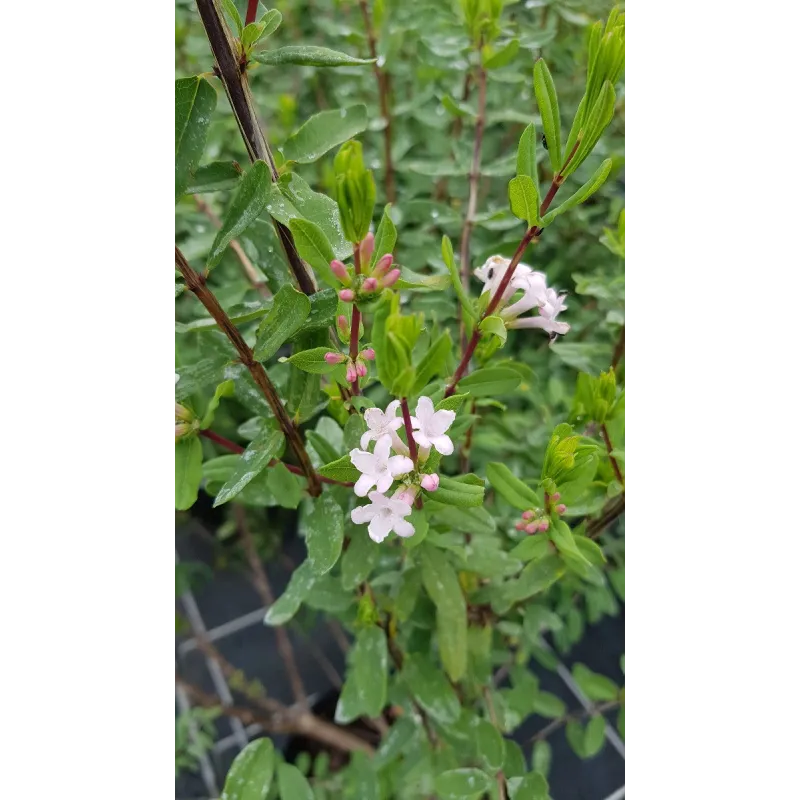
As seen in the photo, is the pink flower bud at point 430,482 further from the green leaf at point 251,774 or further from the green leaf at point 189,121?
the green leaf at point 251,774

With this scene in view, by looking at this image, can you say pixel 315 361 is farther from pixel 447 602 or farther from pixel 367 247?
pixel 447 602

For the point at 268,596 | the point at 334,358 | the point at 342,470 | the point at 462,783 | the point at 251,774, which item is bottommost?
the point at 268,596

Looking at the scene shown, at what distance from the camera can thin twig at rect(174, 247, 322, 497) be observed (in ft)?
1.90

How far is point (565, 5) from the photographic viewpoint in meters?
1.23

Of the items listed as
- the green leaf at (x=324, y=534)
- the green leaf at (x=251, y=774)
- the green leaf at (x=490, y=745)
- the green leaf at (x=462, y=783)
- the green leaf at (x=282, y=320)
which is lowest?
the green leaf at (x=462, y=783)

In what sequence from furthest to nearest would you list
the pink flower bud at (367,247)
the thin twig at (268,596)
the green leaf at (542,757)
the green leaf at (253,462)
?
the thin twig at (268,596) < the green leaf at (542,757) < the green leaf at (253,462) < the pink flower bud at (367,247)

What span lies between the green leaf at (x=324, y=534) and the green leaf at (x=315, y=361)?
0.17 metres

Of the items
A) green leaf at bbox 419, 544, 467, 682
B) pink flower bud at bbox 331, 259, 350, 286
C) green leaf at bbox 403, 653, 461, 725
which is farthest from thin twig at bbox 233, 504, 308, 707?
pink flower bud at bbox 331, 259, 350, 286

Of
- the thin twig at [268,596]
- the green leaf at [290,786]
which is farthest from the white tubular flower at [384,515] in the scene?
the thin twig at [268,596]

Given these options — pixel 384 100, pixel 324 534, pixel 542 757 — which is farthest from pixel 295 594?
Answer: pixel 384 100

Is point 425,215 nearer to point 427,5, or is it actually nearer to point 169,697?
point 427,5

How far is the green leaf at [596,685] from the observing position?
1.06 meters

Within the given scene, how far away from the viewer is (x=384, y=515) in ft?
1.86

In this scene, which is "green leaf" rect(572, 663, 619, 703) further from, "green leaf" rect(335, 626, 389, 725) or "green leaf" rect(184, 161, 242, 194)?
"green leaf" rect(184, 161, 242, 194)
